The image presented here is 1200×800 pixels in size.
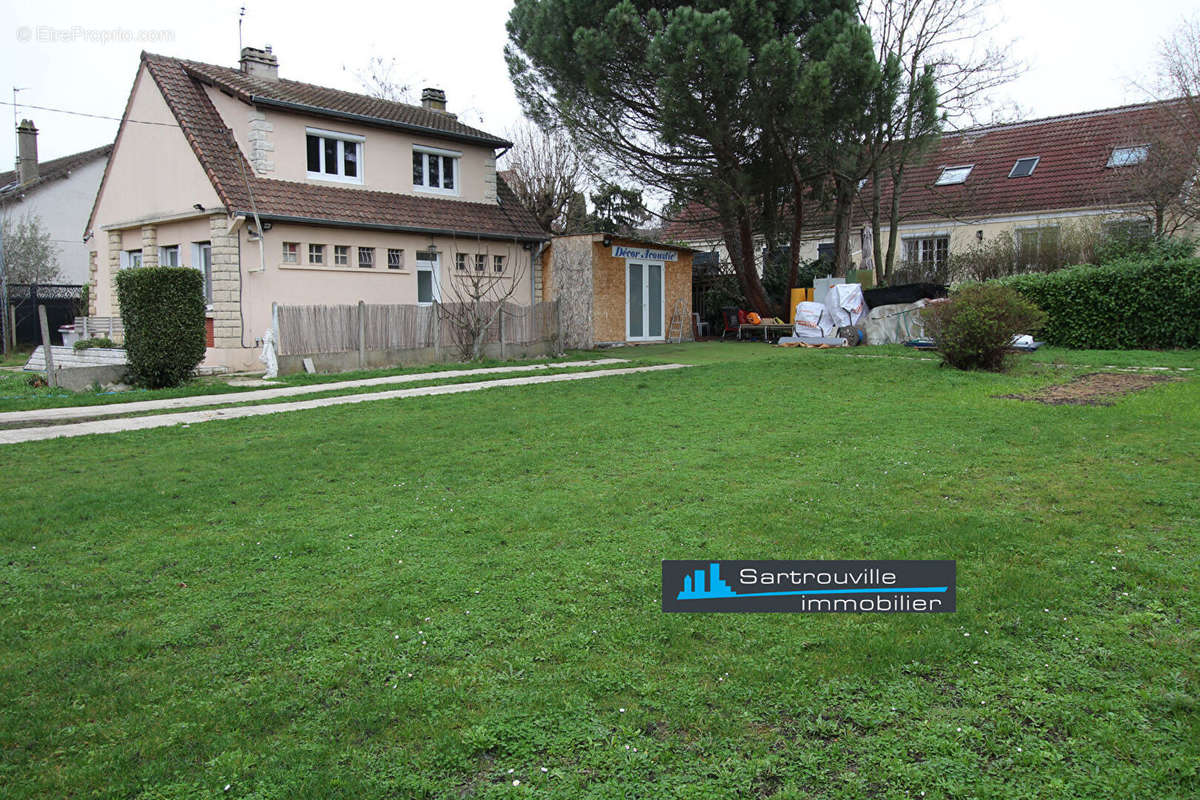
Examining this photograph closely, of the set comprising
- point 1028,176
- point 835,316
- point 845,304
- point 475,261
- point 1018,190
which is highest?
Result: point 1028,176

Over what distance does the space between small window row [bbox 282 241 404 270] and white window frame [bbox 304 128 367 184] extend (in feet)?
5.82

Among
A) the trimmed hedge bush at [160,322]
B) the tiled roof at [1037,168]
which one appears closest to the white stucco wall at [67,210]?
the trimmed hedge bush at [160,322]

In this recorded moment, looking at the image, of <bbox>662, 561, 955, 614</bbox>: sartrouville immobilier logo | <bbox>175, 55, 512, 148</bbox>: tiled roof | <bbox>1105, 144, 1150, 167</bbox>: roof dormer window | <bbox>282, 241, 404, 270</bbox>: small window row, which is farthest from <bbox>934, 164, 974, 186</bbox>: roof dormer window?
<bbox>662, 561, 955, 614</bbox>: sartrouville immobilier logo

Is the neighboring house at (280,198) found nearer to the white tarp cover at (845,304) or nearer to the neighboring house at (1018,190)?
the neighboring house at (1018,190)

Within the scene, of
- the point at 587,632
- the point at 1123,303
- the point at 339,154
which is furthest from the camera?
the point at 339,154

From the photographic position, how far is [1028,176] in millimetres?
29875

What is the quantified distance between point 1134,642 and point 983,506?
2203mm

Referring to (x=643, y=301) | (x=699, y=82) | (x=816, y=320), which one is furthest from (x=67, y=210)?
(x=816, y=320)

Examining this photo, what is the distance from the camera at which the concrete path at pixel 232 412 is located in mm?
10000

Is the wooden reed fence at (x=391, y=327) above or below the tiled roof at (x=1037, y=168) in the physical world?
below

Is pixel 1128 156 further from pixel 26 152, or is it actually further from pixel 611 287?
pixel 26 152

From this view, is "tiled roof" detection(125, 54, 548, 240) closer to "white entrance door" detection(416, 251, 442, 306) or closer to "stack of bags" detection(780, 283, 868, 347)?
"white entrance door" detection(416, 251, 442, 306)

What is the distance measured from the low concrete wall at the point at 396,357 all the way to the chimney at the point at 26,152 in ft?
84.9

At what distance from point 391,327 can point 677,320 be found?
10974 millimetres
